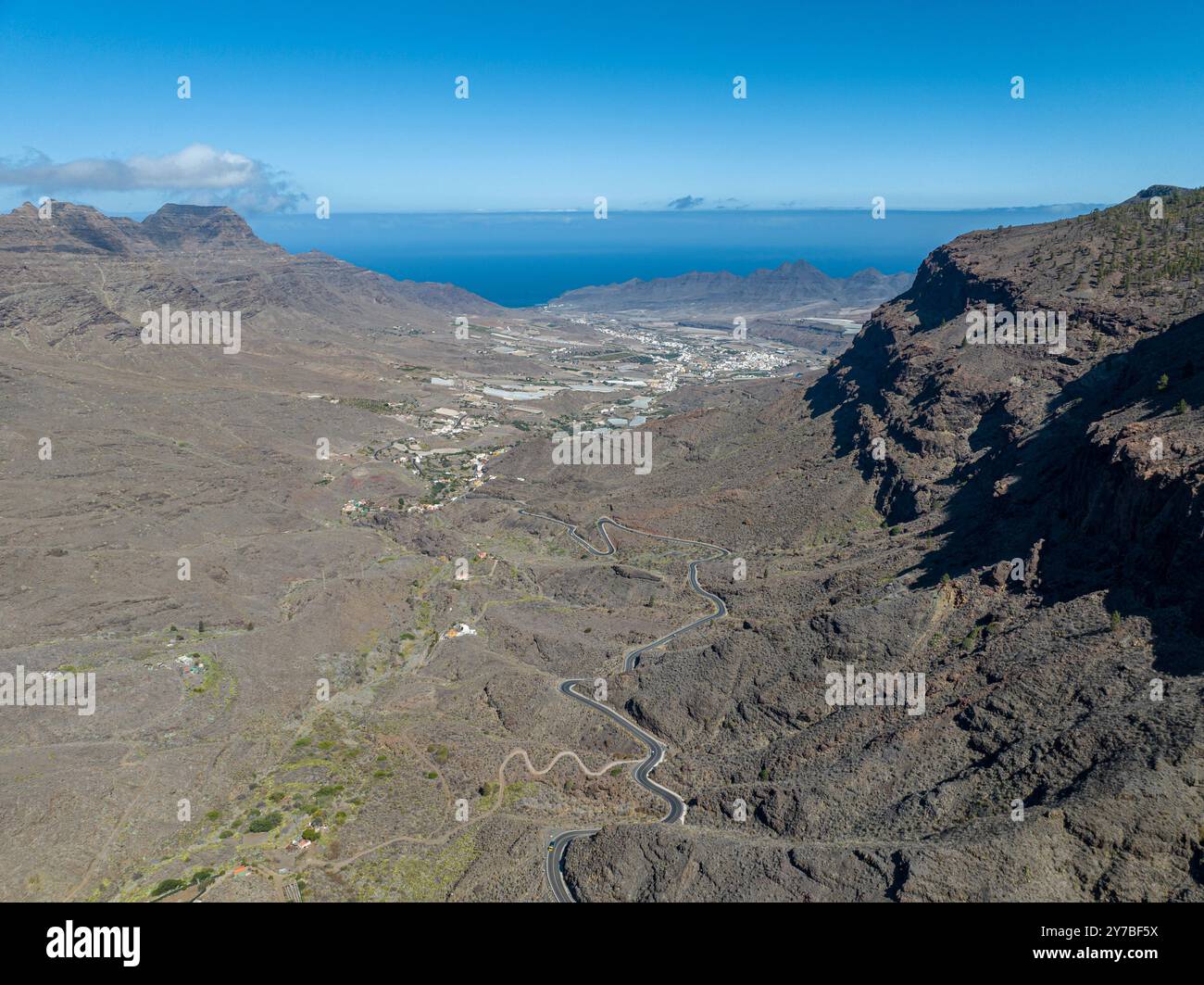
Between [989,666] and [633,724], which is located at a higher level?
[989,666]

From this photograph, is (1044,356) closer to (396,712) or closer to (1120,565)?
(1120,565)

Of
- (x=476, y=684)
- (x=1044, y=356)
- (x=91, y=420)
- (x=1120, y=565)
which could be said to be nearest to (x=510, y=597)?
(x=476, y=684)

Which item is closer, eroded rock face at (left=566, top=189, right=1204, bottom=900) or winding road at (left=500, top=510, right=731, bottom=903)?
eroded rock face at (left=566, top=189, right=1204, bottom=900)

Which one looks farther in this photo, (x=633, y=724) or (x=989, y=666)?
(x=633, y=724)

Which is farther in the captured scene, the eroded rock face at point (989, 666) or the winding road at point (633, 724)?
the winding road at point (633, 724)
